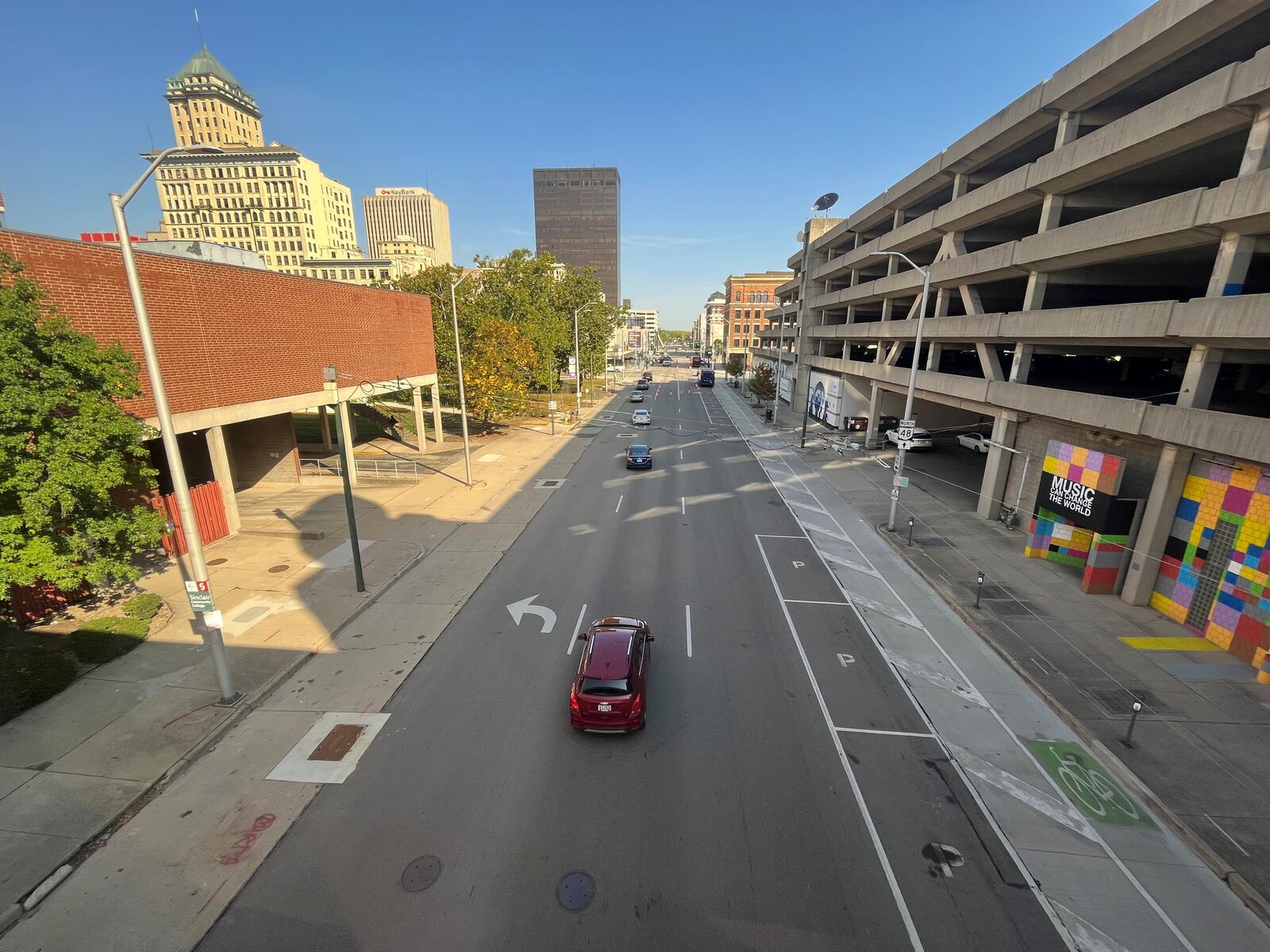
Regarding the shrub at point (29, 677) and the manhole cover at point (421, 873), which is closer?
the manhole cover at point (421, 873)

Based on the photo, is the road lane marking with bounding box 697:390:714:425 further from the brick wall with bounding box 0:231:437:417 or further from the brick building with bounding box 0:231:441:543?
the brick wall with bounding box 0:231:437:417

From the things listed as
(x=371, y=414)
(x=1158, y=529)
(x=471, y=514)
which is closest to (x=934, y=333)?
(x=1158, y=529)

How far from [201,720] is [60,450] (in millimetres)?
6413

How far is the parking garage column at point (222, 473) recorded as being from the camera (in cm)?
2009

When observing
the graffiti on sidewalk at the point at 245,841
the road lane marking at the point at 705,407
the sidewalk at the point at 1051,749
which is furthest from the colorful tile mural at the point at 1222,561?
the road lane marking at the point at 705,407

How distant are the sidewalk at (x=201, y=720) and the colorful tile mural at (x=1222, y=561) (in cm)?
2021

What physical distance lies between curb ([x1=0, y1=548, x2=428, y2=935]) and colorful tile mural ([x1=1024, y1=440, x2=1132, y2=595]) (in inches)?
875

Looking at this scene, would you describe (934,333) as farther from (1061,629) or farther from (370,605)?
(370,605)

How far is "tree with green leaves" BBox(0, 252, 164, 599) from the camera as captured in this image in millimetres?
11094

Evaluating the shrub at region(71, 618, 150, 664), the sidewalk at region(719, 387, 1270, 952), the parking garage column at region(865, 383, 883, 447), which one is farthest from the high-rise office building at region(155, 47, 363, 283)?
the sidewalk at region(719, 387, 1270, 952)

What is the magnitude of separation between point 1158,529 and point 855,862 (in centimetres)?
1467

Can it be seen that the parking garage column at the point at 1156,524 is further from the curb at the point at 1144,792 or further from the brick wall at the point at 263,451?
the brick wall at the point at 263,451

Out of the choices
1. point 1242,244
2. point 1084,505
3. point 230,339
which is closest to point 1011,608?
point 1084,505

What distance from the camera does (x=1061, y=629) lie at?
14.9 m
